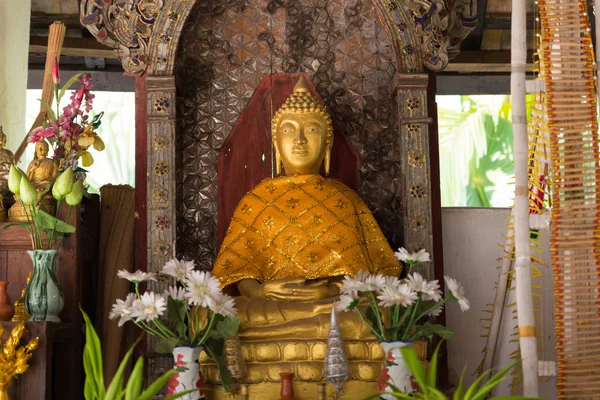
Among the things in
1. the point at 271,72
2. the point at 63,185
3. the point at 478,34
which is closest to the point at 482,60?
the point at 478,34

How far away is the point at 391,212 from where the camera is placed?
538 cm

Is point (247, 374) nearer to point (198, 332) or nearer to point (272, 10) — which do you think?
point (198, 332)

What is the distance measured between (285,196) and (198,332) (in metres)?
1.30

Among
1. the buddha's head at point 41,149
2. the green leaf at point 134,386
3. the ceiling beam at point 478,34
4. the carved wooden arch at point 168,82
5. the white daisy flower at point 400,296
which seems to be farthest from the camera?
the ceiling beam at point 478,34

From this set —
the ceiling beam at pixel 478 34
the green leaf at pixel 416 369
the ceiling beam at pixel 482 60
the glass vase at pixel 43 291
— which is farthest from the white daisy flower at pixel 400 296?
the ceiling beam at pixel 482 60

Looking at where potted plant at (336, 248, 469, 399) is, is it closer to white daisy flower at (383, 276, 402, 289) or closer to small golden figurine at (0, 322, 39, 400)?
white daisy flower at (383, 276, 402, 289)

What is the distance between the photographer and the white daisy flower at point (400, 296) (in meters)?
3.85

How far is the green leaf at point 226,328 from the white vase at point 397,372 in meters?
0.67

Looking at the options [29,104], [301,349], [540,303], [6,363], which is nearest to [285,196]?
[301,349]

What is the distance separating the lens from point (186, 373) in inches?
149

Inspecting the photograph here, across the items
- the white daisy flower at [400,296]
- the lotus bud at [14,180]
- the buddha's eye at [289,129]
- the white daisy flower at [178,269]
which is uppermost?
the buddha's eye at [289,129]

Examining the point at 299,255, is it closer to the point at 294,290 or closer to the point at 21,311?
the point at 294,290

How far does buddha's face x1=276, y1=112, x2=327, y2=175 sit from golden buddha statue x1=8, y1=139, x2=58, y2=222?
128 centimetres

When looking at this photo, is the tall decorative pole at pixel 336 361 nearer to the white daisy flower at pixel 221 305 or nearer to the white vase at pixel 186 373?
the white daisy flower at pixel 221 305
